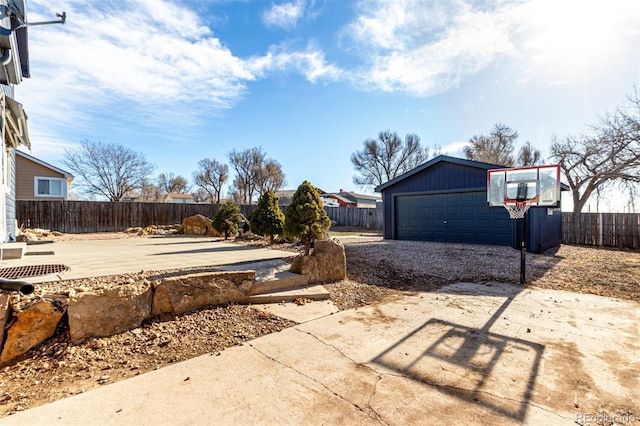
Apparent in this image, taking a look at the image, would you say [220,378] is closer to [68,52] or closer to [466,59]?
[68,52]

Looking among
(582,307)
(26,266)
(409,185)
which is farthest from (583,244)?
(26,266)

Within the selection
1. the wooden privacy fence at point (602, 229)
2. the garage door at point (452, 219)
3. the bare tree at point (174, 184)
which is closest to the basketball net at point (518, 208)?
the garage door at point (452, 219)

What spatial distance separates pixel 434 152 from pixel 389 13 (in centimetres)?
2533

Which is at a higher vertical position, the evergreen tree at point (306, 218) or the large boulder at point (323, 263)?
the evergreen tree at point (306, 218)

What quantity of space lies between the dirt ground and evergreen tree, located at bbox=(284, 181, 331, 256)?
3.26 ft

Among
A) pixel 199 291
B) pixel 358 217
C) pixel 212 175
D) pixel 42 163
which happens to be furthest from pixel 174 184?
pixel 199 291

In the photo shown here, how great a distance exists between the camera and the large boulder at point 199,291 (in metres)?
3.04

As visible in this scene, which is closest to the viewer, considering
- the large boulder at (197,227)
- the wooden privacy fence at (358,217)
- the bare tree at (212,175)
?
the large boulder at (197,227)

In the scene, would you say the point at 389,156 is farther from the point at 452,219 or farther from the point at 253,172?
the point at 452,219

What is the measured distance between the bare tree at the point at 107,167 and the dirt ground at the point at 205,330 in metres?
26.4

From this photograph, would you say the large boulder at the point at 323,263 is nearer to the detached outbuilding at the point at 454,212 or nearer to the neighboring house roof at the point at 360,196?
the detached outbuilding at the point at 454,212

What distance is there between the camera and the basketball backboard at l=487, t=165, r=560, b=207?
626 centimetres

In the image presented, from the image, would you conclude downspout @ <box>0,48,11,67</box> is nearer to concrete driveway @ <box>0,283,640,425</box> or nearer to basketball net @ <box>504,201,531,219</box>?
concrete driveway @ <box>0,283,640,425</box>

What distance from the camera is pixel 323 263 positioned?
4609mm
